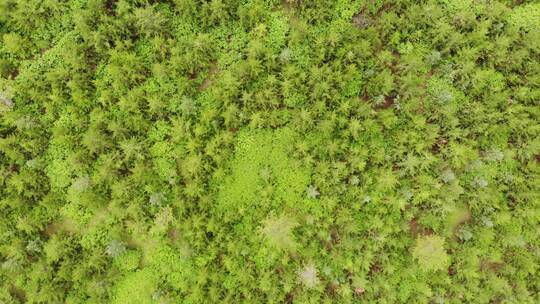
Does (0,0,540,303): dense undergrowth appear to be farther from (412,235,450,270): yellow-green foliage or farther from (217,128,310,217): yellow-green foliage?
(412,235,450,270): yellow-green foliage

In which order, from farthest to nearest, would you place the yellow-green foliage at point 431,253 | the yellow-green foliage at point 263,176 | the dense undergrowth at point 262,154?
the yellow-green foliage at point 263,176, the dense undergrowth at point 262,154, the yellow-green foliage at point 431,253

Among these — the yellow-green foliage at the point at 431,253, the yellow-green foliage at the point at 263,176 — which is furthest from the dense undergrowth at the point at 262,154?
the yellow-green foliage at the point at 431,253

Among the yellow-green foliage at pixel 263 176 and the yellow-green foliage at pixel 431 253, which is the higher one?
the yellow-green foliage at pixel 263 176

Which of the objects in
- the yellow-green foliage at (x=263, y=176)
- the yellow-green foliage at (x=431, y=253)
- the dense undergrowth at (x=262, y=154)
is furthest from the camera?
the yellow-green foliage at (x=263, y=176)

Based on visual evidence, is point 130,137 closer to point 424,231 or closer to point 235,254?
point 235,254

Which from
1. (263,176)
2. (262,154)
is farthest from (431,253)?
(262,154)

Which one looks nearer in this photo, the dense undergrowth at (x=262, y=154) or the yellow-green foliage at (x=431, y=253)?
the yellow-green foliage at (x=431, y=253)

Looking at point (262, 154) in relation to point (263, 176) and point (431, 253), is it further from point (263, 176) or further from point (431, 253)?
point (431, 253)


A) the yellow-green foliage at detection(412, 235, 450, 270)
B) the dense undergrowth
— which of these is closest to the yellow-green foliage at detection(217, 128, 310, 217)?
the dense undergrowth

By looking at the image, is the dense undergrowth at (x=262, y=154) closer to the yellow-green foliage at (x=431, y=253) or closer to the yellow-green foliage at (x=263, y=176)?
the yellow-green foliage at (x=263, y=176)

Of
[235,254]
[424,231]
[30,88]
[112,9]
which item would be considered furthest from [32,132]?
[424,231]
